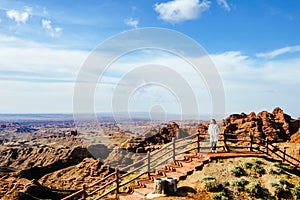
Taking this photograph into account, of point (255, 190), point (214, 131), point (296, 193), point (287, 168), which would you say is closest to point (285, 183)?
point (296, 193)

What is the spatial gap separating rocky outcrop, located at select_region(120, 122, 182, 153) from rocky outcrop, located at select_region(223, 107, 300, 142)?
9.97 metres

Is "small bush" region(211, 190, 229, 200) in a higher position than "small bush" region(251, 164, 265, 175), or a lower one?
lower

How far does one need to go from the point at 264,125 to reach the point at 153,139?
21760mm

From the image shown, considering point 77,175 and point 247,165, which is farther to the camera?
point 77,175

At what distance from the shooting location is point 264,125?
187 feet

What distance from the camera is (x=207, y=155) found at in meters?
18.5

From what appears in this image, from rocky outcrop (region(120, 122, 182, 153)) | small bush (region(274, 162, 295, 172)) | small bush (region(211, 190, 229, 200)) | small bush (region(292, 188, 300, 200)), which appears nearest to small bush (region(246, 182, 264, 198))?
small bush (region(211, 190, 229, 200))

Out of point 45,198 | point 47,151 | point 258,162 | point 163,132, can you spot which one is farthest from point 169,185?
point 47,151

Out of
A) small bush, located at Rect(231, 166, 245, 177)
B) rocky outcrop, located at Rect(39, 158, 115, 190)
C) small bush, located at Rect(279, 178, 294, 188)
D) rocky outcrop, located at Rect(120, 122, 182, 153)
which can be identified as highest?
small bush, located at Rect(231, 166, 245, 177)

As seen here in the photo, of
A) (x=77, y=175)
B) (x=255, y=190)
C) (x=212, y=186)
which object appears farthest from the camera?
(x=77, y=175)

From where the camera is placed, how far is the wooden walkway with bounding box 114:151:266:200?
1539 cm

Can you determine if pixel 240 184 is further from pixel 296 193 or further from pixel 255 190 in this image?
pixel 296 193

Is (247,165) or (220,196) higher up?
(247,165)

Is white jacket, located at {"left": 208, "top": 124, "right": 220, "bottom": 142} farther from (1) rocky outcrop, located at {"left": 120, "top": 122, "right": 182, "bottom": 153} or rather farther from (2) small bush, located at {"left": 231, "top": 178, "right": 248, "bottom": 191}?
(1) rocky outcrop, located at {"left": 120, "top": 122, "right": 182, "bottom": 153}
